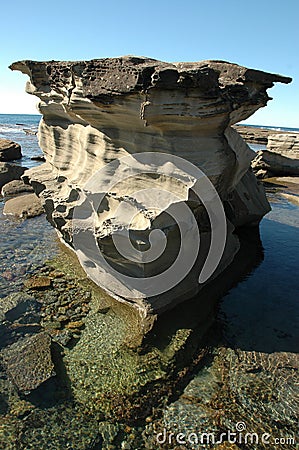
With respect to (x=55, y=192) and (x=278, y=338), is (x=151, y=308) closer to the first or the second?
(x=278, y=338)

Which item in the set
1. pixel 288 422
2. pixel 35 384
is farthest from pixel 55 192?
pixel 288 422

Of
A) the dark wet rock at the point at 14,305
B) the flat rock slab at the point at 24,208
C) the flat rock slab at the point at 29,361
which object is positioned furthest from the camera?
A: the flat rock slab at the point at 24,208

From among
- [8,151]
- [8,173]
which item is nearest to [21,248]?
[8,173]

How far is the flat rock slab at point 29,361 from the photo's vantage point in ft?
16.7

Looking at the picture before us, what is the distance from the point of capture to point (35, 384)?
5.05m

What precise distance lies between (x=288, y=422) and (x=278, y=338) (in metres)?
1.82

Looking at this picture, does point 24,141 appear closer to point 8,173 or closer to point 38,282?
point 8,173

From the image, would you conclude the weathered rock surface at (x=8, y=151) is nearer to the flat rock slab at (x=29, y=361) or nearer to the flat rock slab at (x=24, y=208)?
the flat rock slab at (x=24, y=208)
